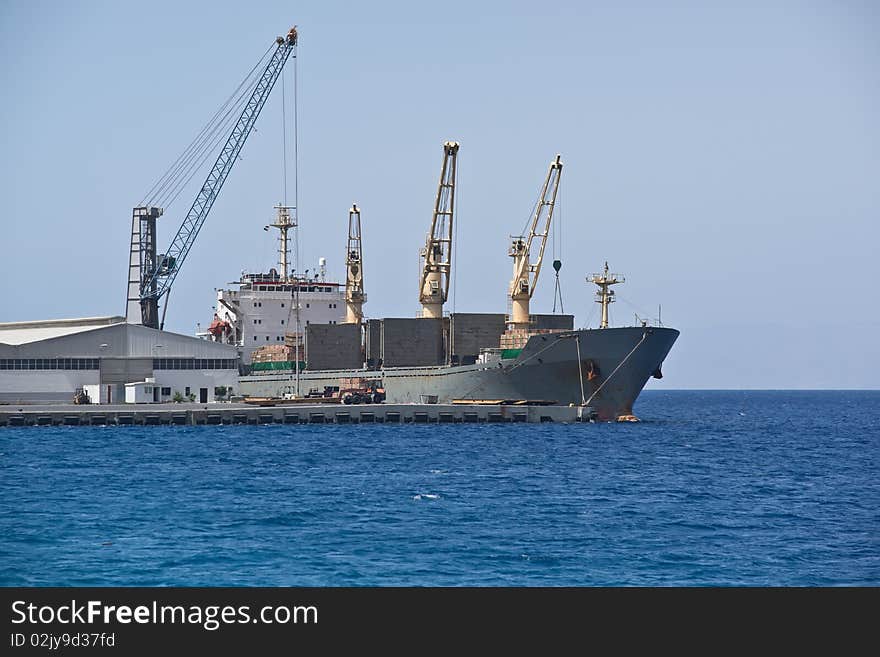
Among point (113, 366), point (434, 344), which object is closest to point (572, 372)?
point (434, 344)

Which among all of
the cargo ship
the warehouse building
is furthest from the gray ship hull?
the warehouse building

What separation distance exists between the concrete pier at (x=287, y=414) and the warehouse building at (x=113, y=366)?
6624 millimetres

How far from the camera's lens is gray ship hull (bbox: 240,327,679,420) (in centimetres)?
7169

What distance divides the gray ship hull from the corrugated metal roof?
1053 inches

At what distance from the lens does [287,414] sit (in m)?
74.1

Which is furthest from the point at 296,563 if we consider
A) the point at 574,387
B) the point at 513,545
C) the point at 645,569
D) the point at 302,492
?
the point at 574,387

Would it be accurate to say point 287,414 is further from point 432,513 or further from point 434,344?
point 432,513

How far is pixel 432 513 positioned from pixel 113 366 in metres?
54.7

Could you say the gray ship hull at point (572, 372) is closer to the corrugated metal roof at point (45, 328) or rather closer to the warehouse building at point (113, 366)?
the warehouse building at point (113, 366)

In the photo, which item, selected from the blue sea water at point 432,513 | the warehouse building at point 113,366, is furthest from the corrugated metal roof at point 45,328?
the blue sea water at point 432,513

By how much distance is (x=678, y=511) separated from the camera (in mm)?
35531

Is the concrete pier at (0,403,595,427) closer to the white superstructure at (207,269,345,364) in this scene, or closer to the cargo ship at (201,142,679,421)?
the cargo ship at (201,142,679,421)
